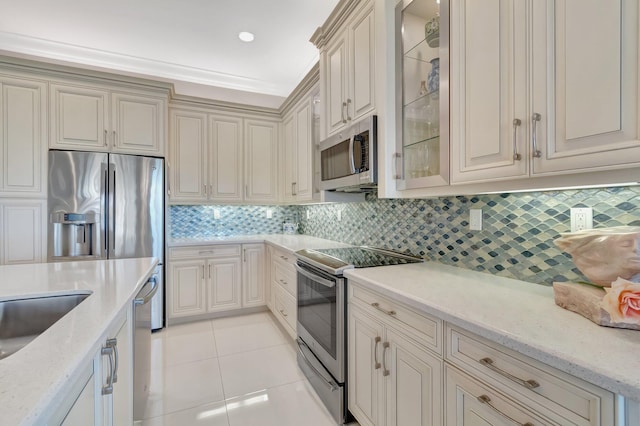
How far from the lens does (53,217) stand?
104 inches

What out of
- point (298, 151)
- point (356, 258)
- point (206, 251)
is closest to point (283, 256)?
point (206, 251)

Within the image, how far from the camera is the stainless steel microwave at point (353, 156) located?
5.84 ft

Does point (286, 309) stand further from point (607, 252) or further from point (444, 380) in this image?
point (607, 252)

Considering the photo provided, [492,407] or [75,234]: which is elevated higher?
[75,234]

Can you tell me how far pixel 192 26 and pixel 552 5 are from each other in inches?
112

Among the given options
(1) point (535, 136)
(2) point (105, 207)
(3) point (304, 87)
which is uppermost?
(3) point (304, 87)

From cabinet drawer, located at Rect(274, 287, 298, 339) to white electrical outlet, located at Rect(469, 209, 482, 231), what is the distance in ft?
5.26

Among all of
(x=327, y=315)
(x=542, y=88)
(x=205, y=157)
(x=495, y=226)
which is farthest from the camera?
(x=205, y=157)

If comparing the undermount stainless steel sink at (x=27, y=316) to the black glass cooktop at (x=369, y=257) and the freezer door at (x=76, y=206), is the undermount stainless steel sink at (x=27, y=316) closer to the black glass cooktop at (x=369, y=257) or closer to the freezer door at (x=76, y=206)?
the black glass cooktop at (x=369, y=257)

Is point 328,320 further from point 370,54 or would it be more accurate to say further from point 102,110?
point 102,110

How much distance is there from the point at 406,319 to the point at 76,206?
122 inches

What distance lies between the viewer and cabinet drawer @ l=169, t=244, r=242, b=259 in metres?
3.14

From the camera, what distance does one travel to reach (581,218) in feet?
3.77

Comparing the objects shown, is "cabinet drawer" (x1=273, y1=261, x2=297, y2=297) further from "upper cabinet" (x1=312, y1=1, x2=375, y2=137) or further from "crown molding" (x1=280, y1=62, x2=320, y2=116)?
"crown molding" (x1=280, y1=62, x2=320, y2=116)
